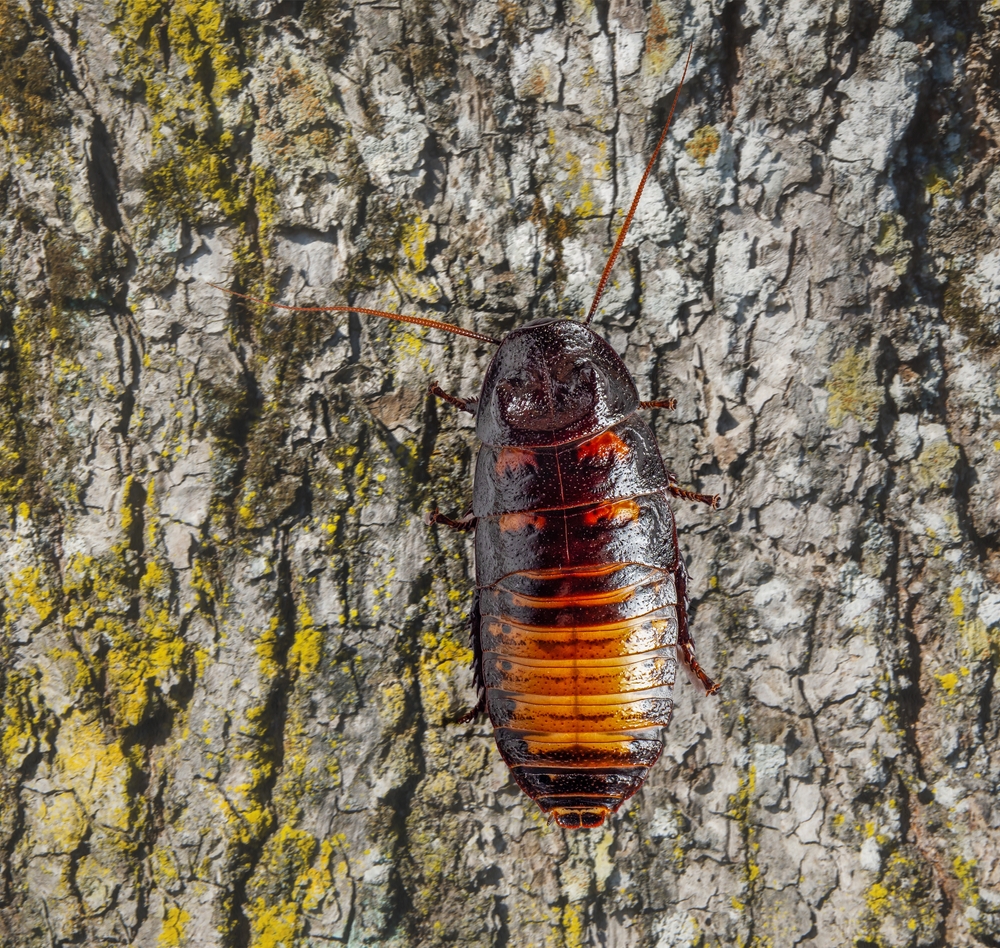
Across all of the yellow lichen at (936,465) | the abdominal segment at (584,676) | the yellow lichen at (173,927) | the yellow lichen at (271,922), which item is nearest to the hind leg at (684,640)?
the abdominal segment at (584,676)

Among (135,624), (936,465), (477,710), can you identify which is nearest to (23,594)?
(135,624)

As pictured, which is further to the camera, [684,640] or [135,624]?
[135,624]

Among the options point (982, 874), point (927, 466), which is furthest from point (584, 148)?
point (982, 874)

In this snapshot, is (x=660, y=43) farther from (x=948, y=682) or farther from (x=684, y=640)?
(x=948, y=682)

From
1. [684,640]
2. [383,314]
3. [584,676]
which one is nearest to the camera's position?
[584,676]

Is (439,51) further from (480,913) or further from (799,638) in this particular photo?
(480,913)
